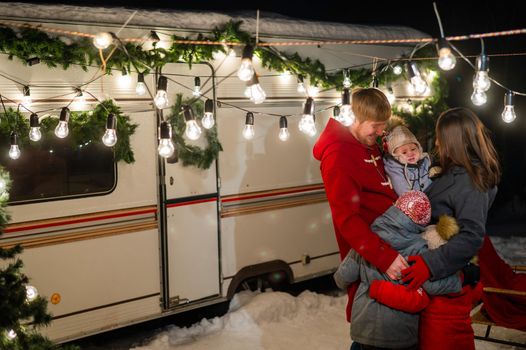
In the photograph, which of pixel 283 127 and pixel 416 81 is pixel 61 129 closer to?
pixel 283 127

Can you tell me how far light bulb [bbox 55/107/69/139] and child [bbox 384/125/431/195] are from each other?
265 cm

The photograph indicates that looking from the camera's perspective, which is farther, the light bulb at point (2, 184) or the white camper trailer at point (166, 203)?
the white camper trailer at point (166, 203)

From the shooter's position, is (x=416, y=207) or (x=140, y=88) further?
(x=140, y=88)

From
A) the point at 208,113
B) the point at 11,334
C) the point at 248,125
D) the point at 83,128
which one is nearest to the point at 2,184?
the point at 11,334

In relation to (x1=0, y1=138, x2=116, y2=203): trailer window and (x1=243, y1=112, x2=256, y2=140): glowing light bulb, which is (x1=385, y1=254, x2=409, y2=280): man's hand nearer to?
(x1=243, y1=112, x2=256, y2=140): glowing light bulb

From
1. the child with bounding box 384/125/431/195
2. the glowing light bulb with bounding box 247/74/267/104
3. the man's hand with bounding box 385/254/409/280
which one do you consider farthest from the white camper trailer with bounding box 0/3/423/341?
the man's hand with bounding box 385/254/409/280

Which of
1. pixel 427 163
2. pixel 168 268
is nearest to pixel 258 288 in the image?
pixel 168 268

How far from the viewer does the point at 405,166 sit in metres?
3.76

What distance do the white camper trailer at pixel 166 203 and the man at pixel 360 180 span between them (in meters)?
2.53

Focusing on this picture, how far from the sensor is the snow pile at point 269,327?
568cm

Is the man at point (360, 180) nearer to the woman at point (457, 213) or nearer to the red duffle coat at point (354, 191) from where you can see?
the red duffle coat at point (354, 191)

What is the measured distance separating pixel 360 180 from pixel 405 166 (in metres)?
0.48

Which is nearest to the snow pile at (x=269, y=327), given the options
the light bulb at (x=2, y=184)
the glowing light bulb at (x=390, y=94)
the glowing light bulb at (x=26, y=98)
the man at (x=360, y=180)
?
the man at (x=360, y=180)

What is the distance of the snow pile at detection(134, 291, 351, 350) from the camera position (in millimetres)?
5676
